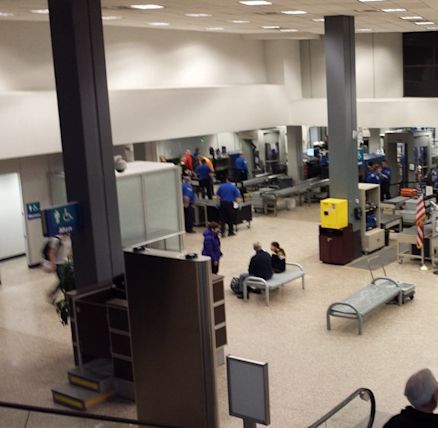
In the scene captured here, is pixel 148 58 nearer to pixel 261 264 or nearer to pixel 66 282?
pixel 261 264

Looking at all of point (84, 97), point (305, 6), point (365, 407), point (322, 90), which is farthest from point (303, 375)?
point (322, 90)

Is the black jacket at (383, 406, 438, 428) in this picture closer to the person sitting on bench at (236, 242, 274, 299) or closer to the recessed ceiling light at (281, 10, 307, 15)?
the person sitting on bench at (236, 242, 274, 299)

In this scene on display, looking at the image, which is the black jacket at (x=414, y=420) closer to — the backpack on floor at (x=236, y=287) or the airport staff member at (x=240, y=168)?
the backpack on floor at (x=236, y=287)

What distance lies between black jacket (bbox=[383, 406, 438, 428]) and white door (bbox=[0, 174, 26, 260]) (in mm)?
14284

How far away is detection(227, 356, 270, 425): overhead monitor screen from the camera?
5828mm

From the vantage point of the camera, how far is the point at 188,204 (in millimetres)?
20156

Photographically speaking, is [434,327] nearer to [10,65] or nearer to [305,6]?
[305,6]

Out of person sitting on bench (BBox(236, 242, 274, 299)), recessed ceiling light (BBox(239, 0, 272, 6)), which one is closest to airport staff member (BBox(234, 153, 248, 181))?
person sitting on bench (BBox(236, 242, 274, 299))

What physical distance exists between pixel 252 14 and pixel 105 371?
742cm

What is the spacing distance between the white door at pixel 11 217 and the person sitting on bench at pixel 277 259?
6.75m

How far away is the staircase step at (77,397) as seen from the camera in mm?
9578

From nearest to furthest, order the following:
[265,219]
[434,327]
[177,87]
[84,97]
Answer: [84,97]
[434,327]
[177,87]
[265,219]

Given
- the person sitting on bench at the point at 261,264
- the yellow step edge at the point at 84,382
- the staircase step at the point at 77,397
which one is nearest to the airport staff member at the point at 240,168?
the person sitting on bench at the point at 261,264

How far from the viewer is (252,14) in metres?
13.9
